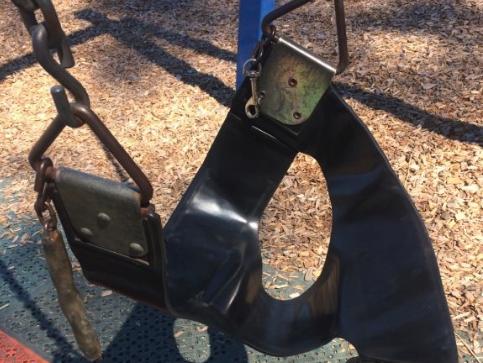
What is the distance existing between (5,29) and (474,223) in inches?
116

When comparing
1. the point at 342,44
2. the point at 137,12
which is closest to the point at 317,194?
the point at 342,44

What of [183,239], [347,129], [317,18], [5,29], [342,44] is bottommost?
[5,29]

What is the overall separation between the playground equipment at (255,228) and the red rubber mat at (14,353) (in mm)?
549

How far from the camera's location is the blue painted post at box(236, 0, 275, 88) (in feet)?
6.93

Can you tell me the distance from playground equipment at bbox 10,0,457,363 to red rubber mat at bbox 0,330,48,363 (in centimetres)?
55

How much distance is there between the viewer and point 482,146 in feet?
6.98

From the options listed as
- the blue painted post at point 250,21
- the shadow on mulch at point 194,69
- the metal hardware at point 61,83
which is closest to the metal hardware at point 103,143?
the metal hardware at point 61,83

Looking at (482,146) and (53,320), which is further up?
(482,146)

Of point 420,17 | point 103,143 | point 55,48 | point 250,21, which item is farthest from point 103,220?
point 420,17

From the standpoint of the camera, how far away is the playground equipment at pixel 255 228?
0.83 meters

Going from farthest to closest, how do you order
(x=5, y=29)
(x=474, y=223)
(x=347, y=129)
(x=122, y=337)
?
1. (x=5, y=29)
2. (x=474, y=223)
3. (x=122, y=337)
4. (x=347, y=129)

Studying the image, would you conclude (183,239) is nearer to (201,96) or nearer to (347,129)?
(347,129)

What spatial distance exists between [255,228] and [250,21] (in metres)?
1.06

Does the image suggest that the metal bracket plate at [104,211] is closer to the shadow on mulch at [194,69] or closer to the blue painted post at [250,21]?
the blue painted post at [250,21]
